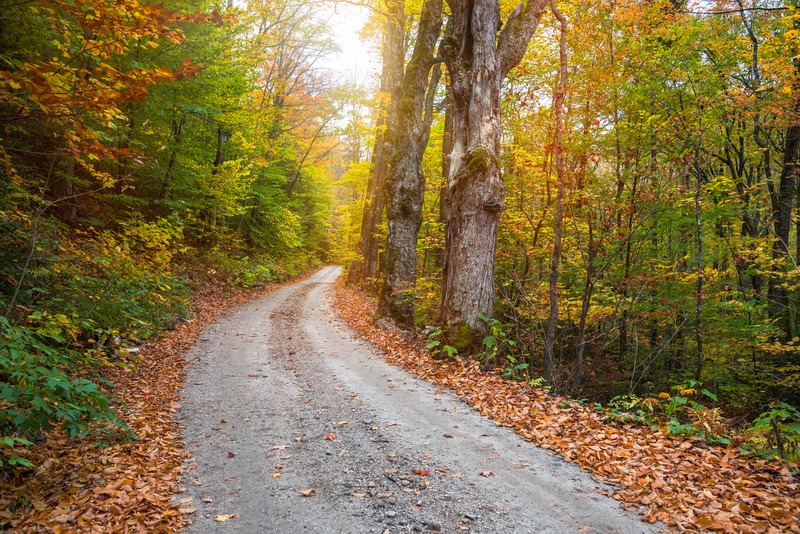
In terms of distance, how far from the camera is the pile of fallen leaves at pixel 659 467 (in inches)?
125

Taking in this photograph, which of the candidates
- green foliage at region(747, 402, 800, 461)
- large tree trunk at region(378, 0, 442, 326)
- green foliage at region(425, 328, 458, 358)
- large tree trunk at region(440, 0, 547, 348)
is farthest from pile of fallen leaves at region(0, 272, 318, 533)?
large tree trunk at region(378, 0, 442, 326)

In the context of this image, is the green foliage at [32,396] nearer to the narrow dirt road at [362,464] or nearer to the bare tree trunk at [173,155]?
the narrow dirt road at [362,464]

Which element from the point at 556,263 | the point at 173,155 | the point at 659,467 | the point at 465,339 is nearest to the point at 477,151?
the point at 556,263

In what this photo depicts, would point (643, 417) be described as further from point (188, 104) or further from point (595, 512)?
point (188, 104)

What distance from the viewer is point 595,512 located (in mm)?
3354

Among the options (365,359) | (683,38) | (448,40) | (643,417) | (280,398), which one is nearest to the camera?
(643,417)

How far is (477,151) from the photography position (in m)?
7.70

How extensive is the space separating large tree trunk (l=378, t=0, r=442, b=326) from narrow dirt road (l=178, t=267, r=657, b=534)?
164 inches

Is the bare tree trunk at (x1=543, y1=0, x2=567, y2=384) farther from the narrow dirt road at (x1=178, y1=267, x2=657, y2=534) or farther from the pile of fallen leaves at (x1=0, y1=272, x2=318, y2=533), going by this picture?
the pile of fallen leaves at (x1=0, y1=272, x2=318, y2=533)

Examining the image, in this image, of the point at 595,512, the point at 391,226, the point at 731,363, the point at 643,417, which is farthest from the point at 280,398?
the point at 731,363

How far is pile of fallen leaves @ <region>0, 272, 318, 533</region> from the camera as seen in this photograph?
124 inches

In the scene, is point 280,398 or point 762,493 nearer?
point 762,493

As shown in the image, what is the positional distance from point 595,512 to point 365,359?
6028mm

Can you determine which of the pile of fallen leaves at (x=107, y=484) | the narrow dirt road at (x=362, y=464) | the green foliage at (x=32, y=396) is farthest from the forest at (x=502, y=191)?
the narrow dirt road at (x=362, y=464)
